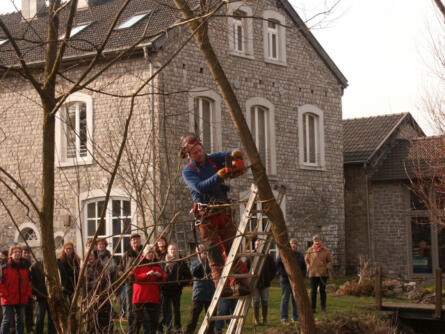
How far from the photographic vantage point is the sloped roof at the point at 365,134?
30.0 meters

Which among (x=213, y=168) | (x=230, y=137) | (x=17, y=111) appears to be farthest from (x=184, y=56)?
(x=213, y=168)

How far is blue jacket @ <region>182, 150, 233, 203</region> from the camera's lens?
756cm

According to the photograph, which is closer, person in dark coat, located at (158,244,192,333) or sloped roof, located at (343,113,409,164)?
person in dark coat, located at (158,244,192,333)

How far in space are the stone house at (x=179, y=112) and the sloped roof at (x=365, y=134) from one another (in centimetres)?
194

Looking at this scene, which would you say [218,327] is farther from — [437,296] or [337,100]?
[337,100]

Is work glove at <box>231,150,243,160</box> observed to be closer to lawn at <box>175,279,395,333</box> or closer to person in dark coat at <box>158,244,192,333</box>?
person in dark coat at <box>158,244,192,333</box>

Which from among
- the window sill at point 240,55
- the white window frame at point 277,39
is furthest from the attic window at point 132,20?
the white window frame at point 277,39

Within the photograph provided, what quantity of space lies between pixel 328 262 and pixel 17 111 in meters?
11.4

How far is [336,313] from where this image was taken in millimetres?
16156

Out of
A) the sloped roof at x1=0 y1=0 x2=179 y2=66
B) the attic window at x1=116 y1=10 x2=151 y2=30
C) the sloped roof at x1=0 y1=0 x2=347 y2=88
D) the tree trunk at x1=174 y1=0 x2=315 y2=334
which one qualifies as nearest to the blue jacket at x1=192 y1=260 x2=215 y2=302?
the tree trunk at x1=174 y1=0 x2=315 y2=334

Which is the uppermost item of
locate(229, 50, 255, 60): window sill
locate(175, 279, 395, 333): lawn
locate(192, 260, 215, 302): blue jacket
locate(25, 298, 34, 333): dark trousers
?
locate(229, 50, 255, 60): window sill

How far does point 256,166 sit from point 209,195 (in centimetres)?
92

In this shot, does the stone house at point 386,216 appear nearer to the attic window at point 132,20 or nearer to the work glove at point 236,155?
the attic window at point 132,20

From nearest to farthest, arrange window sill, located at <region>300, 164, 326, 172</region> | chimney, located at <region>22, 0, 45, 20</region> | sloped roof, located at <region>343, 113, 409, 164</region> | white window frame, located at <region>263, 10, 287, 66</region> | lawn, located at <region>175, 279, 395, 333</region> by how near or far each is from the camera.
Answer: lawn, located at <region>175, 279, 395, 333</region> → chimney, located at <region>22, 0, 45, 20</region> → white window frame, located at <region>263, 10, 287, 66</region> → window sill, located at <region>300, 164, 326, 172</region> → sloped roof, located at <region>343, 113, 409, 164</region>
